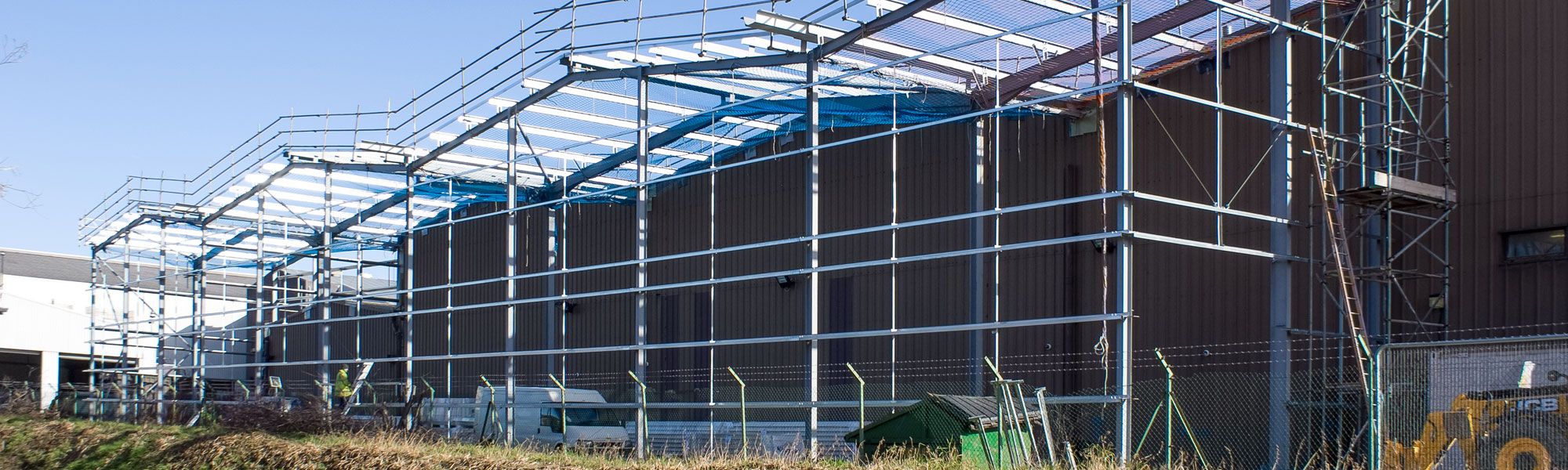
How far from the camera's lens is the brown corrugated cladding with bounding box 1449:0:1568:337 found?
17.0 m

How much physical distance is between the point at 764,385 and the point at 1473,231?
41.2 feet

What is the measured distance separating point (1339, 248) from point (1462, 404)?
5.94 meters

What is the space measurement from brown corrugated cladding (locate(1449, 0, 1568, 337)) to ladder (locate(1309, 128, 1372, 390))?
128 cm

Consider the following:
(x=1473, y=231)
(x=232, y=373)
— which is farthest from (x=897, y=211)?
(x=232, y=373)

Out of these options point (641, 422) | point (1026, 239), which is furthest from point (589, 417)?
point (1026, 239)

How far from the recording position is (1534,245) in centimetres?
1711

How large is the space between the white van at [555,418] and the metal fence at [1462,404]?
44.3 feet

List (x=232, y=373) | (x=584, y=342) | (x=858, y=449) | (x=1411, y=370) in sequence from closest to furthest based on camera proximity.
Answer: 1. (x=1411, y=370)
2. (x=858, y=449)
3. (x=584, y=342)
4. (x=232, y=373)

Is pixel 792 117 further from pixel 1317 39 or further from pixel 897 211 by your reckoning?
pixel 1317 39

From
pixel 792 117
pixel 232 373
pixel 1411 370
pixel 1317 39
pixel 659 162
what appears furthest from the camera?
pixel 232 373

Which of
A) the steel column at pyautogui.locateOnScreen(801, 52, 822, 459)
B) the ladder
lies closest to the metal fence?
the ladder

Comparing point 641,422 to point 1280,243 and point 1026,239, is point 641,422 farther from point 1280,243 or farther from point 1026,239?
point 1280,243

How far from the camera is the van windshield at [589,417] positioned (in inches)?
983

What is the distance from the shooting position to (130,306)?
5138 cm
